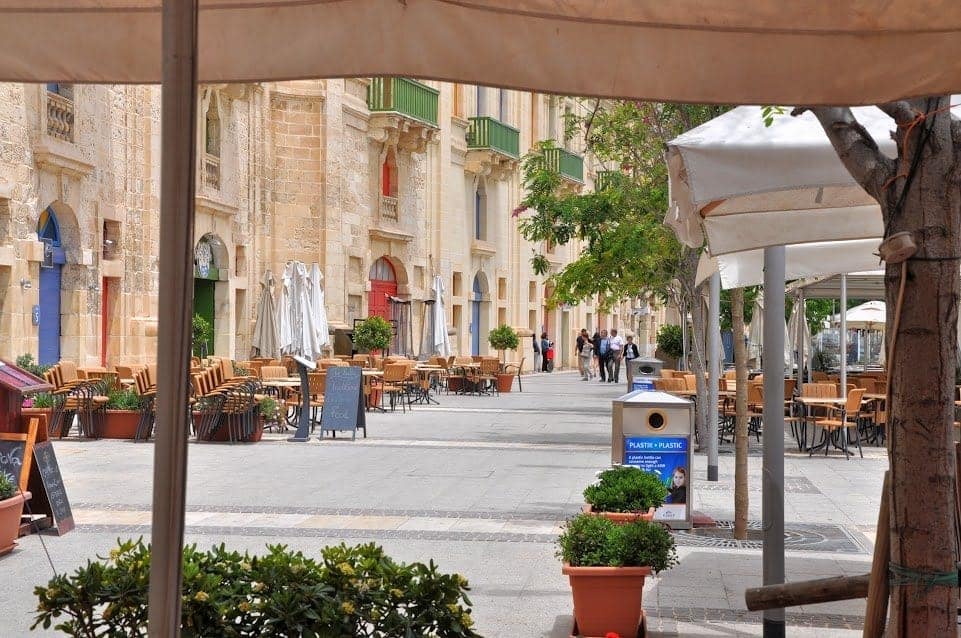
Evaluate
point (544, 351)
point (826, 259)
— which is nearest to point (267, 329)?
point (826, 259)

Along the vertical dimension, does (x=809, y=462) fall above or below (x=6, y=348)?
below

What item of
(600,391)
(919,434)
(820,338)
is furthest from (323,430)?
(820,338)

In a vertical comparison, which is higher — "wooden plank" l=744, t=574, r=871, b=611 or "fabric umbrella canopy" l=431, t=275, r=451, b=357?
"fabric umbrella canopy" l=431, t=275, r=451, b=357

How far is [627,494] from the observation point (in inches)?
290

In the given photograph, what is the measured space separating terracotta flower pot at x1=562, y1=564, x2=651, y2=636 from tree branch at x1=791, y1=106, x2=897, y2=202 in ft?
9.59

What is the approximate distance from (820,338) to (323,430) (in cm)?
3562

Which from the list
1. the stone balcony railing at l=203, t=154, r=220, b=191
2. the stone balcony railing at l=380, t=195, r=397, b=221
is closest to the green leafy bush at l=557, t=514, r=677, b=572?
the stone balcony railing at l=203, t=154, r=220, b=191

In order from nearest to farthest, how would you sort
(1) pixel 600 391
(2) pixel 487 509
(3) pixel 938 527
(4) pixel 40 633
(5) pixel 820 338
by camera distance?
(3) pixel 938 527
(4) pixel 40 633
(2) pixel 487 509
(1) pixel 600 391
(5) pixel 820 338

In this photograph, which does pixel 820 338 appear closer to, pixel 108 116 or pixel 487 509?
pixel 108 116

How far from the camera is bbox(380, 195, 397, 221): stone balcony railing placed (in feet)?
122

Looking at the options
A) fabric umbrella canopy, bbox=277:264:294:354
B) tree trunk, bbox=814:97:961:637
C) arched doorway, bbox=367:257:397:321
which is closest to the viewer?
tree trunk, bbox=814:97:961:637

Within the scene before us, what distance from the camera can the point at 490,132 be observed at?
1731 inches

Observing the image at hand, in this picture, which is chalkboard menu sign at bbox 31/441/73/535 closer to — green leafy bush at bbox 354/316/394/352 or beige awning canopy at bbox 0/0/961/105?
beige awning canopy at bbox 0/0/961/105

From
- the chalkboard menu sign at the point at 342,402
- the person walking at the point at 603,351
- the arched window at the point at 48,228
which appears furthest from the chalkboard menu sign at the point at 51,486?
the person walking at the point at 603,351
